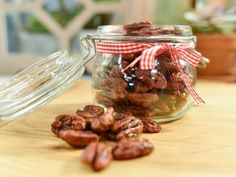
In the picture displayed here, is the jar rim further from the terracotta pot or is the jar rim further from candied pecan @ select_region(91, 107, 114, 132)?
the terracotta pot

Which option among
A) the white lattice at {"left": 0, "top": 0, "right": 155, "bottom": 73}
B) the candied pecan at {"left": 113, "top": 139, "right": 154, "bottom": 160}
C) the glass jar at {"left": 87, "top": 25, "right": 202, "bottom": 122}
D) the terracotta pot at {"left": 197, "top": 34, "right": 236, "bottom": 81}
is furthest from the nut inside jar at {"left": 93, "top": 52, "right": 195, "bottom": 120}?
the white lattice at {"left": 0, "top": 0, "right": 155, "bottom": 73}

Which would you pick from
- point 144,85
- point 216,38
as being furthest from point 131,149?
point 216,38

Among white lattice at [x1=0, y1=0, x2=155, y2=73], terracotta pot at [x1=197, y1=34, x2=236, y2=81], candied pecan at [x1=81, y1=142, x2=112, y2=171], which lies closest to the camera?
candied pecan at [x1=81, y1=142, x2=112, y2=171]

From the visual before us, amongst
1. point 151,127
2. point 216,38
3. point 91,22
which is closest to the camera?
point 151,127

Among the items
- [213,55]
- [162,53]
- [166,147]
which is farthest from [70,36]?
[166,147]

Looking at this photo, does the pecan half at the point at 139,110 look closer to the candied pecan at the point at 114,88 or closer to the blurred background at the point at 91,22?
the candied pecan at the point at 114,88

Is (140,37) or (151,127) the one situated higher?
(140,37)

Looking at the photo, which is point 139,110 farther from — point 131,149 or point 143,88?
point 131,149
